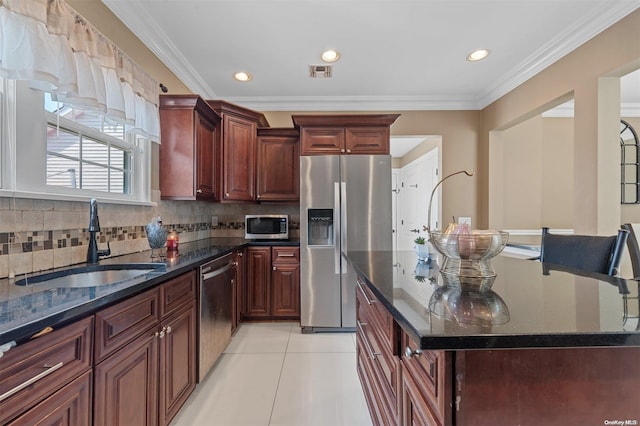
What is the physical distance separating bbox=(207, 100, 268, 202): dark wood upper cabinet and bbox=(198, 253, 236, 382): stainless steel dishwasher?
93 centimetres

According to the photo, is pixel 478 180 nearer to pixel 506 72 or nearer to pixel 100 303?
pixel 506 72

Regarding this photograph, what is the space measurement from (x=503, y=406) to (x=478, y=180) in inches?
137

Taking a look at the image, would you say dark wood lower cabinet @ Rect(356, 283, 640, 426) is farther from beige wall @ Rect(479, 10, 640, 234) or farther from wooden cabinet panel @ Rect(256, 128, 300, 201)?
wooden cabinet panel @ Rect(256, 128, 300, 201)

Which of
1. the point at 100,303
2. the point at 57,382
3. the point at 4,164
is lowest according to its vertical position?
the point at 57,382

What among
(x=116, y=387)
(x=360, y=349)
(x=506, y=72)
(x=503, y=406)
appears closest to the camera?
(x=503, y=406)

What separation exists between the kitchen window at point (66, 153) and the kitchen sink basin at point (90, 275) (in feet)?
1.27

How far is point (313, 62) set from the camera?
2.71 metres

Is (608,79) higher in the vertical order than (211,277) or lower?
higher

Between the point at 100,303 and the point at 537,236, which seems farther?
the point at 537,236

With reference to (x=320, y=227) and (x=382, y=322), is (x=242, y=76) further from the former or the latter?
(x=382, y=322)

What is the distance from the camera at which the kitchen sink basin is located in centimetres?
127

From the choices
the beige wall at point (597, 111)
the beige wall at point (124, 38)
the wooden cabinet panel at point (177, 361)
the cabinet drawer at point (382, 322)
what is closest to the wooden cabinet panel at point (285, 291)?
the wooden cabinet panel at point (177, 361)

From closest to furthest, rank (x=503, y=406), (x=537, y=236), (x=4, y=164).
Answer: (x=503, y=406) < (x=4, y=164) < (x=537, y=236)

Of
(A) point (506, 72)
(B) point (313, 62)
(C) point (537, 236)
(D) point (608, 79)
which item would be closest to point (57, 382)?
(B) point (313, 62)
